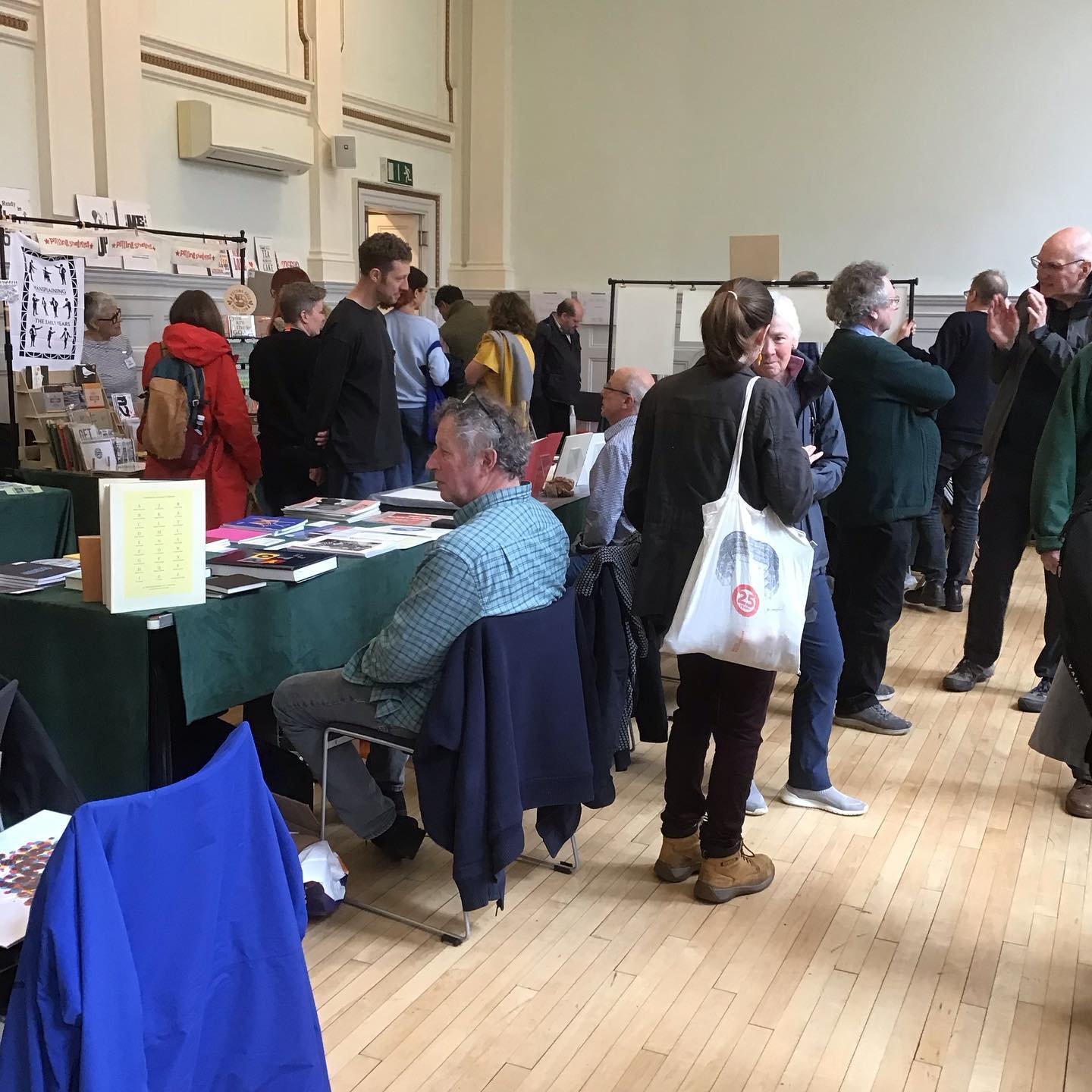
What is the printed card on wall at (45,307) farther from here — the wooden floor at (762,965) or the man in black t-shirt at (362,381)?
the wooden floor at (762,965)

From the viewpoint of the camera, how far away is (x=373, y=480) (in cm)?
451

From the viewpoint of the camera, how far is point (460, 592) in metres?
2.44

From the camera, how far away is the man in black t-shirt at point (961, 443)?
5387mm

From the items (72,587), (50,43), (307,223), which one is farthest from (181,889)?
(307,223)

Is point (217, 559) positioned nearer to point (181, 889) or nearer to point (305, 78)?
point (181, 889)

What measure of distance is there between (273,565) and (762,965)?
149 cm

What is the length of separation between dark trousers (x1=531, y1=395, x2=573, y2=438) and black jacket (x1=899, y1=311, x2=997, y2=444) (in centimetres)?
340

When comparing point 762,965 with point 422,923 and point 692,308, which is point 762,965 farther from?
point 692,308

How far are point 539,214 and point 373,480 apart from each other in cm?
673

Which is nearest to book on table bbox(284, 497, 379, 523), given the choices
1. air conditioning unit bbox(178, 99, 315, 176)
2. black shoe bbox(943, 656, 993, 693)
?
black shoe bbox(943, 656, 993, 693)

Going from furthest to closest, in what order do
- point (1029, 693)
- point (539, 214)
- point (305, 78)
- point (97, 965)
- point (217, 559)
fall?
point (539, 214) < point (305, 78) < point (1029, 693) < point (217, 559) < point (97, 965)

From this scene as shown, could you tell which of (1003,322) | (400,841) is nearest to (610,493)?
(400,841)

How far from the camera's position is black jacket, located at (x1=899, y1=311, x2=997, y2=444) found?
539 cm

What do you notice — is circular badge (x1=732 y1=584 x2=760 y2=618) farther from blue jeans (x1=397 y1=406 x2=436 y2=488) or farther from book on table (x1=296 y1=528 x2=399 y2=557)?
blue jeans (x1=397 y1=406 x2=436 y2=488)
